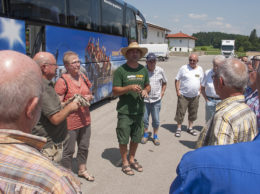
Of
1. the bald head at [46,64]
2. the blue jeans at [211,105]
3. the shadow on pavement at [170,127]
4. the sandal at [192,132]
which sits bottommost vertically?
the shadow on pavement at [170,127]

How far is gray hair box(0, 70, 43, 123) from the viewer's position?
1.03 meters

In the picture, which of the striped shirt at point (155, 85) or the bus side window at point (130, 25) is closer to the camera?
the striped shirt at point (155, 85)

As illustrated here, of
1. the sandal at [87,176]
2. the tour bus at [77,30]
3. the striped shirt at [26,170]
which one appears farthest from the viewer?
the tour bus at [77,30]

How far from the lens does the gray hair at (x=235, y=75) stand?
80.4 inches

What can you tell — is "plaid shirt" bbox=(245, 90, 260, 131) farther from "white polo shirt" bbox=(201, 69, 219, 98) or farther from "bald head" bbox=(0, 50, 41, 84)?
"bald head" bbox=(0, 50, 41, 84)

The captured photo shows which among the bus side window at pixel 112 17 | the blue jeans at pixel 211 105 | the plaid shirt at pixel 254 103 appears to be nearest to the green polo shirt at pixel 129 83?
the plaid shirt at pixel 254 103

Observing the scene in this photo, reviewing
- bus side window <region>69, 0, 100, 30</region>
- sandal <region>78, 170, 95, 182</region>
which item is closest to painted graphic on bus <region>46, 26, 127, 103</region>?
bus side window <region>69, 0, 100, 30</region>

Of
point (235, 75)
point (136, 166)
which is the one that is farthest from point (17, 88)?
point (136, 166)

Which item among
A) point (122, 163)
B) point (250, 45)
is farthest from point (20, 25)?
point (250, 45)

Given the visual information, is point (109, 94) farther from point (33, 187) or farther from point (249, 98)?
point (33, 187)

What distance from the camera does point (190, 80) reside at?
556 cm

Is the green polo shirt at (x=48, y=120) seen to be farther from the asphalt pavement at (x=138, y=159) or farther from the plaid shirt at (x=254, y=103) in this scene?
the plaid shirt at (x=254, y=103)

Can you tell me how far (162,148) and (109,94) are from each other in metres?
4.65

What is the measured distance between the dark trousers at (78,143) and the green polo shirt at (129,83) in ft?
2.25
